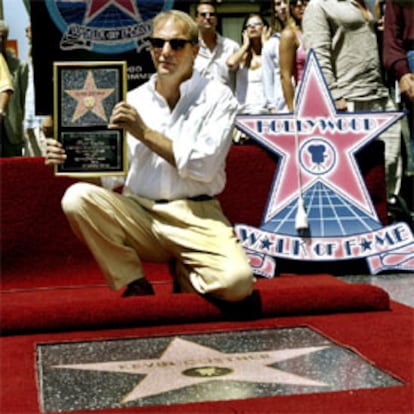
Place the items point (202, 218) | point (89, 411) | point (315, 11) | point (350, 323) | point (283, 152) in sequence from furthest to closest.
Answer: point (315, 11)
point (283, 152)
point (202, 218)
point (350, 323)
point (89, 411)

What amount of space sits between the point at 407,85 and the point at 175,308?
2265 mm

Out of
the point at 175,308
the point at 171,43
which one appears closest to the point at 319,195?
the point at 171,43

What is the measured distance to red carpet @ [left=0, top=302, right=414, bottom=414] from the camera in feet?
8.83

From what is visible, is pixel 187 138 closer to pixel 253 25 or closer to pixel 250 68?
pixel 250 68

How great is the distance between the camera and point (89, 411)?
2.74 metres

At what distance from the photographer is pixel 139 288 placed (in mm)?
4246

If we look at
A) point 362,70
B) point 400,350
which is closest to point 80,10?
point 362,70

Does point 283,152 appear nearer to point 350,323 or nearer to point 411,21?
point 411,21

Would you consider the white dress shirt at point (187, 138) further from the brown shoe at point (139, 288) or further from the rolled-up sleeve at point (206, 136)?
the brown shoe at point (139, 288)

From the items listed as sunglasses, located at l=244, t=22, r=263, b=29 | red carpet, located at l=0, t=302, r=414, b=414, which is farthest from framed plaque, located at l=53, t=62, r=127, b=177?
sunglasses, located at l=244, t=22, r=263, b=29

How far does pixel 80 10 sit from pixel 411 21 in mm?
1828

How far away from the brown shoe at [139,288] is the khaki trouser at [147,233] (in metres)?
0.04

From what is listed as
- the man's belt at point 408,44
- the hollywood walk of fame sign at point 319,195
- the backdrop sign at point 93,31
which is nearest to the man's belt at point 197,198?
the hollywood walk of fame sign at point 319,195

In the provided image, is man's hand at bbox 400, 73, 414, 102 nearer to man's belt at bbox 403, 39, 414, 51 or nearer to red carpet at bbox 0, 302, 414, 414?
man's belt at bbox 403, 39, 414, 51
